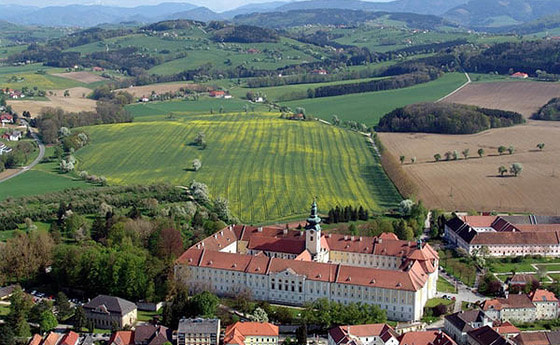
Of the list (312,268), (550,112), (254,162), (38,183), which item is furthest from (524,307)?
(550,112)

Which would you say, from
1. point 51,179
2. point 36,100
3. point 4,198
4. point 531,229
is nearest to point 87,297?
point 4,198

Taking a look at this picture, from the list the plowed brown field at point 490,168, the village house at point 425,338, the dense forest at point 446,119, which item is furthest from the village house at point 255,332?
the dense forest at point 446,119

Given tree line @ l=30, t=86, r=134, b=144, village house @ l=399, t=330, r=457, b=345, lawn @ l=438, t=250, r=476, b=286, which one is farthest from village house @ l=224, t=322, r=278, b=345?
tree line @ l=30, t=86, r=134, b=144

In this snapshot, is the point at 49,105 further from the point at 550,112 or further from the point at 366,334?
the point at 366,334

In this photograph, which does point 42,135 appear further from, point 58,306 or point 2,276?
point 58,306

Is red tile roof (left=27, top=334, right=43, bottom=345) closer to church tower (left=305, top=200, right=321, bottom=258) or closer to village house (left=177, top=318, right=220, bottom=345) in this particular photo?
village house (left=177, top=318, right=220, bottom=345)

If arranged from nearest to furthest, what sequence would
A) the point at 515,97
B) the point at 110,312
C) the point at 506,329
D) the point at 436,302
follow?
1. the point at 506,329
2. the point at 110,312
3. the point at 436,302
4. the point at 515,97

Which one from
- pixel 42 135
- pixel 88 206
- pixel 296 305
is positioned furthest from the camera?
pixel 42 135
